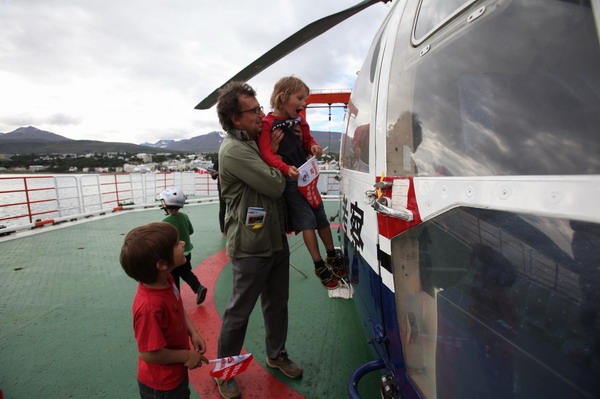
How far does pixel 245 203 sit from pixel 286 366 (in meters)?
1.34

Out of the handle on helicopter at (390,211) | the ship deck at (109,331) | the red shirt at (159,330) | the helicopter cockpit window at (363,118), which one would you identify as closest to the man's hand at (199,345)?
the red shirt at (159,330)

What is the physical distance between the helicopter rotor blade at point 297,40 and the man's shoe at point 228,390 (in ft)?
7.19

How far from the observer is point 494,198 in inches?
27.6

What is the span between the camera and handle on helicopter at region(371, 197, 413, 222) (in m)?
1.04

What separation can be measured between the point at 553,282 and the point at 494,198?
0.68 ft

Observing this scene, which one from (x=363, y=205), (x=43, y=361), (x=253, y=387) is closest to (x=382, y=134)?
(x=363, y=205)

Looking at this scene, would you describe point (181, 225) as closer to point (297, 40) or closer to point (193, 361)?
point (193, 361)

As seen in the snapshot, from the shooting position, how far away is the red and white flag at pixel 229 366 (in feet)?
4.91

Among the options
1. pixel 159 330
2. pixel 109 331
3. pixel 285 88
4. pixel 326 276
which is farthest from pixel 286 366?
pixel 285 88

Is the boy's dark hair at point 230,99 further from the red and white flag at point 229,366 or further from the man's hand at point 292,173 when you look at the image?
the red and white flag at point 229,366

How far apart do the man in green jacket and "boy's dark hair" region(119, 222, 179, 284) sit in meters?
0.48

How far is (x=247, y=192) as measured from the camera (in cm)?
174

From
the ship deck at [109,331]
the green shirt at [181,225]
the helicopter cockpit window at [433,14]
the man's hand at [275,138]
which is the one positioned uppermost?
the helicopter cockpit window at [433,14]

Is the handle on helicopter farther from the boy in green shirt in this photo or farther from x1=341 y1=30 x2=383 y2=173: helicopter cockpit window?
the boy in green shirt
